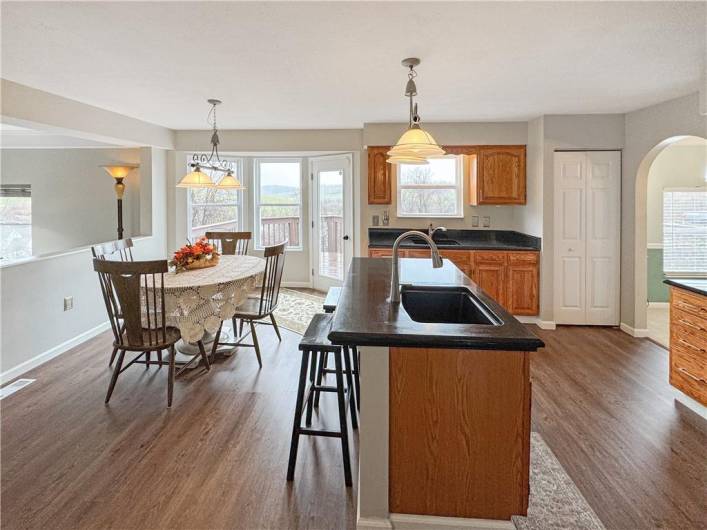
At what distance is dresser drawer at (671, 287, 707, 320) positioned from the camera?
2.85 metres

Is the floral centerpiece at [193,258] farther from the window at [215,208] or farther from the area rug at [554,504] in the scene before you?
the area rug at [554,504]

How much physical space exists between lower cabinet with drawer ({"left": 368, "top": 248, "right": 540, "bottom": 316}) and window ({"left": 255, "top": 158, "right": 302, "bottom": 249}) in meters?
2.92

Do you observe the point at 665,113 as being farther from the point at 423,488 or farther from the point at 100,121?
the point at 100,121

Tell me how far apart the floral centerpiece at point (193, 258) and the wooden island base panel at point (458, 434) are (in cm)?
260

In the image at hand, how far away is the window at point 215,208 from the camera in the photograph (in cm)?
646

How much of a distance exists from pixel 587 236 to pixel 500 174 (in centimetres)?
120

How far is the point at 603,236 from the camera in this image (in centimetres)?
501

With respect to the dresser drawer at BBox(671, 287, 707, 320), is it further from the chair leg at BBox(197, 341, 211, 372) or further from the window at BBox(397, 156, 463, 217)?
the chair leg at BBox(197, 341, 211, 372)

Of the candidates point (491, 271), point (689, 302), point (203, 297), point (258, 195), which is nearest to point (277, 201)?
point (258, 195)

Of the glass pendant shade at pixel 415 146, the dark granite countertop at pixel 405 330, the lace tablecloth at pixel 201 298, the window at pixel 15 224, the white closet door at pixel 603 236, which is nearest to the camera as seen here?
the dark granite countertop at pixel 405 330

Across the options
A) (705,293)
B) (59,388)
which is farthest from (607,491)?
(59,388)

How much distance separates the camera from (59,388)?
335 cm

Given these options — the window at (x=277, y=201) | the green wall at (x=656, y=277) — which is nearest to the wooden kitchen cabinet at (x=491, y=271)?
the green wall at (x=656, y=277)

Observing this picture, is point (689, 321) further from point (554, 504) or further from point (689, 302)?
point (554, 504)
